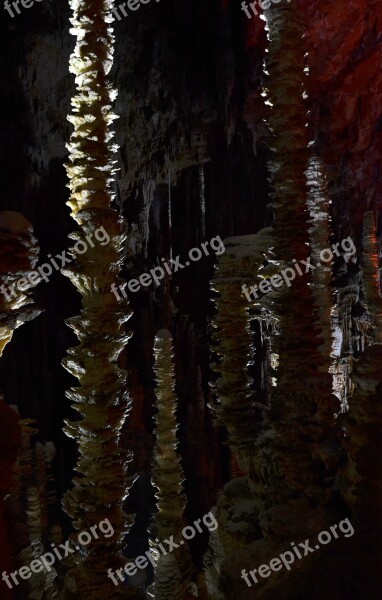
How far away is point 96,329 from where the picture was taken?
4043 mm

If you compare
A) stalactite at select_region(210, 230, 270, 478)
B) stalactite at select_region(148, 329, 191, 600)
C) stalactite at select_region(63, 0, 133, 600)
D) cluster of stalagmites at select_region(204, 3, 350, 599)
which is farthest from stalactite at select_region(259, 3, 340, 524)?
stalactite at select_region(148, 329, 191, 600)

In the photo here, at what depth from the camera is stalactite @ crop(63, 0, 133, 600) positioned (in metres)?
3.95

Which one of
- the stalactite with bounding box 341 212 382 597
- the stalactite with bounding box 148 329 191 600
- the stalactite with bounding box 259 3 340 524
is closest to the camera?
the stalactite with bounding box 341 212 382 597

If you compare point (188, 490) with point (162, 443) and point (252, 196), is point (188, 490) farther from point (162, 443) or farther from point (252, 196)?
point (252, 196)

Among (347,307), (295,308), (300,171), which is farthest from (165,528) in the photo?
(347,307)

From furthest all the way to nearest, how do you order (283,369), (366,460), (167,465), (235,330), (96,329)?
(167,465)
(235,330)
(283,369)
(96,329)
(366,460)

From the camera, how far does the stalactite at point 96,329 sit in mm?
3951

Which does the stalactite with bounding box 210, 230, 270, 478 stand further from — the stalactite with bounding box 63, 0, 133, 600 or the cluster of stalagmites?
the stalactite with bounding box 63, 0, 133, 600

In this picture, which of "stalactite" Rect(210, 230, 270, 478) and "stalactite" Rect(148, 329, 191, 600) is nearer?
"stalactite" Rect(210, 230, 270, 478)

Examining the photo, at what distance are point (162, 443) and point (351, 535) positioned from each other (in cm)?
559

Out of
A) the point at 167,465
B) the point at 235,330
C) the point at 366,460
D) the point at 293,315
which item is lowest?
the point at 167,465

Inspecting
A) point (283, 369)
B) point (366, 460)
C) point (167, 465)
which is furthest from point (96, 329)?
point (167, 465)

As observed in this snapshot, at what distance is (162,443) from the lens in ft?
26.3

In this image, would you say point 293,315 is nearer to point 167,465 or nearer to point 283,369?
point 283,369
